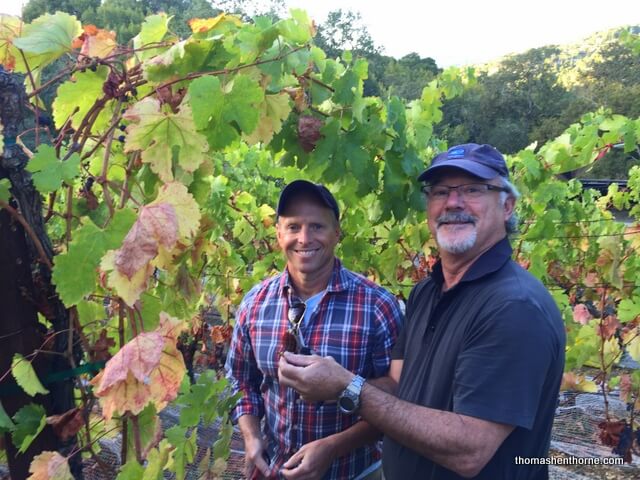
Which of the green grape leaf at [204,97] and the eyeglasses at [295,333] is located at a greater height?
the green grape leaf at [204,97]

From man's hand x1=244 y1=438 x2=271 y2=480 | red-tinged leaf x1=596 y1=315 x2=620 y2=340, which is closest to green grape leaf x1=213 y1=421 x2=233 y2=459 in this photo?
man's hand x1=244 y1=438 x2=271 y2=480

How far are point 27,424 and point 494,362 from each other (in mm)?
1140

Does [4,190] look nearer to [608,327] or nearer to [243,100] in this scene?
[243,100]

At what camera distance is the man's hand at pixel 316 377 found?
5.18 ft

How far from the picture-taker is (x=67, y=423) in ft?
4.44

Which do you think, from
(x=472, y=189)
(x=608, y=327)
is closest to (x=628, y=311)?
(x=608, y=327)

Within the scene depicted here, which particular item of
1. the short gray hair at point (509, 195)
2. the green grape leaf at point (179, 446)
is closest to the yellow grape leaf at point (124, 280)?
the green grape leaf at point (179, 446)

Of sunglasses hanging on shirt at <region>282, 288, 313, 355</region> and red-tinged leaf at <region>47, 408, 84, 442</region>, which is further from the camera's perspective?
sunglasses hanging on shirt at <region>282, 288, 313, 355</region>

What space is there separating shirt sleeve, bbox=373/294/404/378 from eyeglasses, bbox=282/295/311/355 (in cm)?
26

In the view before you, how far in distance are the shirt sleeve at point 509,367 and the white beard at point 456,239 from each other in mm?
288

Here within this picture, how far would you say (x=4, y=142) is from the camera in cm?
128

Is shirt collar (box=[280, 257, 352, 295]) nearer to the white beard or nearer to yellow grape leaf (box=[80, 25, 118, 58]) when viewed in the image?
the white beard

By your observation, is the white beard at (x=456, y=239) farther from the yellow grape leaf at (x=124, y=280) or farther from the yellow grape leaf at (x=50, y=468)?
the yellow grape leaf at (x=50, y=468)

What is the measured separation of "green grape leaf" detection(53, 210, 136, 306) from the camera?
112 centimetres
